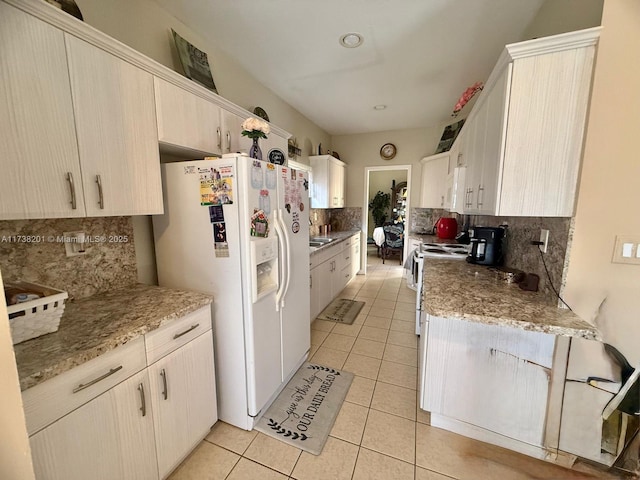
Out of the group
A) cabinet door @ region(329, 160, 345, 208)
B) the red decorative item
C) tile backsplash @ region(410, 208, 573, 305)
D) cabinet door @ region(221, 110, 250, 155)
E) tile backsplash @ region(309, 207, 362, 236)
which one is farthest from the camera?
tile backsplash @ region(309, 207, 362, 236)

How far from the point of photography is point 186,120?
1.57m

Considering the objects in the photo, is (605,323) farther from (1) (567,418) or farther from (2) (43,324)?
(2) (43,324)

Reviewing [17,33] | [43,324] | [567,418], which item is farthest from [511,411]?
[17,33]

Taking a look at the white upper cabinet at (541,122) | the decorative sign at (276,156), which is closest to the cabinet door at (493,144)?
the white upper cabinet at (541,122)

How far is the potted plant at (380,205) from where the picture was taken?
7.78 meters

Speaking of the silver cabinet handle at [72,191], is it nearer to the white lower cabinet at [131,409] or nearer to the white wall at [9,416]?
the white lower cabinet at [131,409]

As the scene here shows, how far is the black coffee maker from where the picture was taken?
Result: 6.68ft

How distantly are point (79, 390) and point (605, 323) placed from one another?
2.35m

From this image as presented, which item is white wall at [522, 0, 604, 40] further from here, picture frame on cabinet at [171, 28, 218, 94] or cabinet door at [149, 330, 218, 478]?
cabinet door at [149, 330, 218, 478]

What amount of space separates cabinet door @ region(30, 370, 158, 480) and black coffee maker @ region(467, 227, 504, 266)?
2.39 metres

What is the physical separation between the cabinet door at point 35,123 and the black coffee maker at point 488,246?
259cm

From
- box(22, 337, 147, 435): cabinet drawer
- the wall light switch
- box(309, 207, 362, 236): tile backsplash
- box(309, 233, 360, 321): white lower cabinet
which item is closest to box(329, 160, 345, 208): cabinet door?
box(309, 207, 362, 236): tile backsplash

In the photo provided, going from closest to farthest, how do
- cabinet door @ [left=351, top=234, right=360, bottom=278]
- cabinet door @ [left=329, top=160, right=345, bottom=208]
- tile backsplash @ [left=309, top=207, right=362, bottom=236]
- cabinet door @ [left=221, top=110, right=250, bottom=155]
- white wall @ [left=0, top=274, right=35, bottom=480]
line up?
white wall @ [left=0, top=274, right=35, bottom=480]
cabinet door @ [left=221, top=110, right=250, bottom=155]
cabinet door @ [left=329, top=160, right=345, bottom=208]
cabinet door @ [left=351, top=234, right=360, bottom=278]
tile backsplash @ [left=309, top=207, right=362, bottom=236]

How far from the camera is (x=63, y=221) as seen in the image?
134cm
